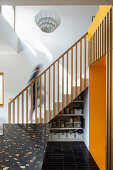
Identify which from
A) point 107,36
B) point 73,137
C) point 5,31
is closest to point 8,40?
point 5,31

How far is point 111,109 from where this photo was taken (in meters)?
2.69

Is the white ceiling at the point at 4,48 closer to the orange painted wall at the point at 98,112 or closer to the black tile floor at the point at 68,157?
the orange painted wall at the point at 98,112

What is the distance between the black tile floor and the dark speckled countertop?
1.52 metres

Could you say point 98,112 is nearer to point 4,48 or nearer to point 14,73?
point 14,73

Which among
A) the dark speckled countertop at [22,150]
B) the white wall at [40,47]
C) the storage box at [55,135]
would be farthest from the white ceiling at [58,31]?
the dark speckled countertop at [22,150]

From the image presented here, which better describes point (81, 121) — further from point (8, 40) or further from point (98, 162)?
point (8, 40)

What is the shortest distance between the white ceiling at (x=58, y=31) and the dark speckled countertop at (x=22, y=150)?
4.13 meters

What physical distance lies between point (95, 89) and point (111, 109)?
189 cm

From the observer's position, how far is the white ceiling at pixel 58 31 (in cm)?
626

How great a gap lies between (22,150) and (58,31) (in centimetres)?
515

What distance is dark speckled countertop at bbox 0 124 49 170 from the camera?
1.52 m

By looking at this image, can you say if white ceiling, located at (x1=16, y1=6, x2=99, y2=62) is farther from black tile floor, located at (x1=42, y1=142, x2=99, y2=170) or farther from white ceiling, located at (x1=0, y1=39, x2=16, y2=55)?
black tile floor, located at (x1=42, y1=142, x2=99, y2=170)

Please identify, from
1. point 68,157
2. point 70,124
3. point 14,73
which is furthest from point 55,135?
point 14,73

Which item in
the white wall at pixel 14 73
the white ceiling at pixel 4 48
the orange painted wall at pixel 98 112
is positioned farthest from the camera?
the white wall at pixel 14 73
